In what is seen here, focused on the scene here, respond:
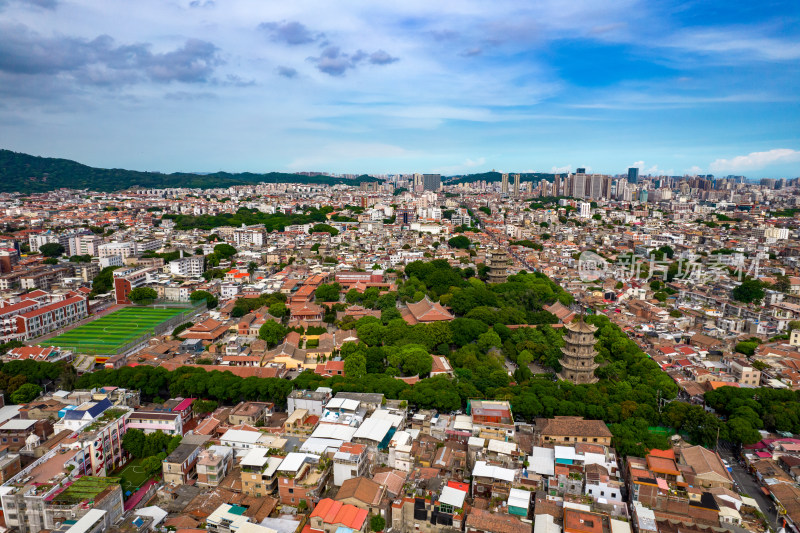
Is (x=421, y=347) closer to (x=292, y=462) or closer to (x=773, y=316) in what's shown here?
(x=292, y=462)

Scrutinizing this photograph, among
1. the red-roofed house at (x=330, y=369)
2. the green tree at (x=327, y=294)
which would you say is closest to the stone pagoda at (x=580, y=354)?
the red-roofed house at (x=330, y=369)

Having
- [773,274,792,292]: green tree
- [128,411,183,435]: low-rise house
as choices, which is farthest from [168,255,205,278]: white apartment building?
[773,274,792,292]: green tree

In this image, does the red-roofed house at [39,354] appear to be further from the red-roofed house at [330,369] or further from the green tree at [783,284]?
the green tree at [783,284]

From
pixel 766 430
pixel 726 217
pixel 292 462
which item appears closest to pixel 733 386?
pixel 766 430

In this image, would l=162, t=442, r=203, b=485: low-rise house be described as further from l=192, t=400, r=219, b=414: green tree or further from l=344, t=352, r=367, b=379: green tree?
l=344, t=352, r=367, b=379: green tree

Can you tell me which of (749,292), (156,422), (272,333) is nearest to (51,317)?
(272,333)

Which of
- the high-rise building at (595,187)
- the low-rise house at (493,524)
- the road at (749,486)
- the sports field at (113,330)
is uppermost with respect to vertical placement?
the high-rise building at (595,187)
